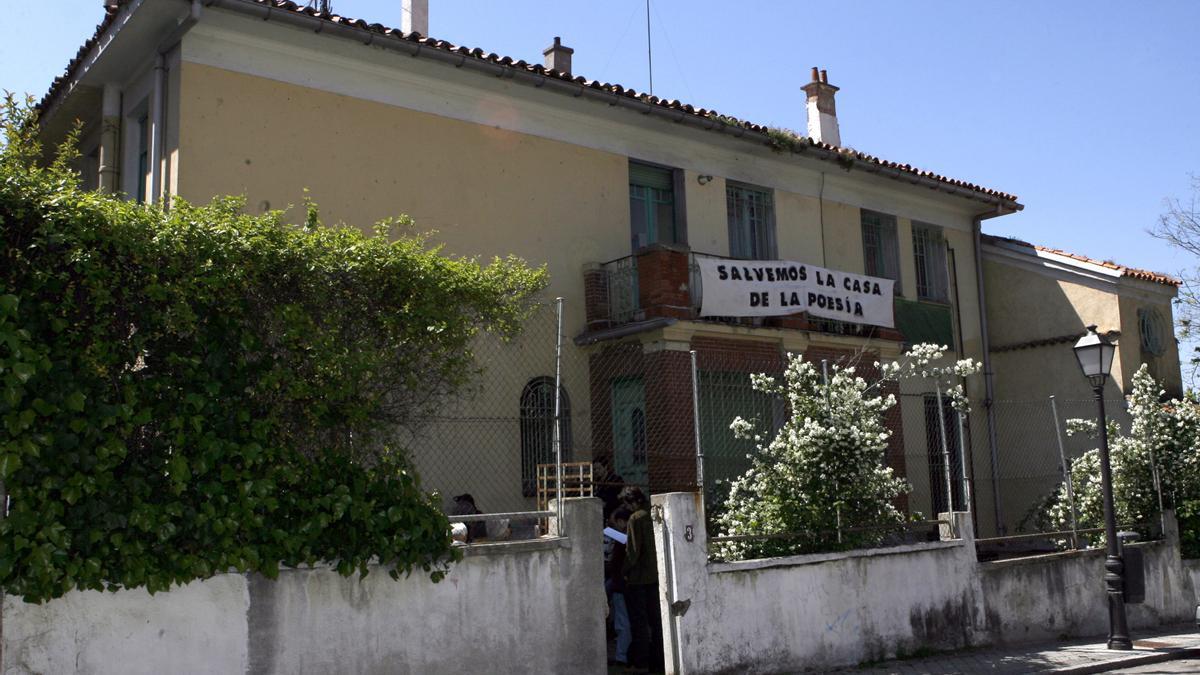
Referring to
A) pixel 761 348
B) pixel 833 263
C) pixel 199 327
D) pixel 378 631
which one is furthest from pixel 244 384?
pixel 833 263

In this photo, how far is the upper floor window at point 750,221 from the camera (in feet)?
54.5

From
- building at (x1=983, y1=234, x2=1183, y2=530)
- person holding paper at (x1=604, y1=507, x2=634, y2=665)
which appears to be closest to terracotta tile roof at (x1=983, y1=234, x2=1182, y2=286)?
building at (x1=983, y1=234, x2=1183, y2=530)

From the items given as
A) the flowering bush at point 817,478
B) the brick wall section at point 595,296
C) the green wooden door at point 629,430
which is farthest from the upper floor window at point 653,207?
the flowering bush at point 817,478

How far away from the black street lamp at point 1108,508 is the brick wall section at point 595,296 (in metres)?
5.66

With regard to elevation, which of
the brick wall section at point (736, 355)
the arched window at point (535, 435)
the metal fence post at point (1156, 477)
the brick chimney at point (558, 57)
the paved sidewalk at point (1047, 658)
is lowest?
the paved sidewalk at point (1047, 658)

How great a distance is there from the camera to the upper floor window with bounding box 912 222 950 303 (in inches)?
756

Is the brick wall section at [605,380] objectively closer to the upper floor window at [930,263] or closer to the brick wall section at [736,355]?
the brick wall section at [736,355]

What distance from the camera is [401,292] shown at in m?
8.20

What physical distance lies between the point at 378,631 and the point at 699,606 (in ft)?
9.21

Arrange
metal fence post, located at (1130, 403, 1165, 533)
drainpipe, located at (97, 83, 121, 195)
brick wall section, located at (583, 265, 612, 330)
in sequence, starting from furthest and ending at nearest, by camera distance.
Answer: metal fence post, located at (1130, 403, 1165, 533) → brick wall section, located at (583, 265, 612, 330) → drainpipe, located at (97, 83, 121, 195)

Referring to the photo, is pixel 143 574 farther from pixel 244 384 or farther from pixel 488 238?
pixel 488 238

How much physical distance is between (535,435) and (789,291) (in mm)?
5696

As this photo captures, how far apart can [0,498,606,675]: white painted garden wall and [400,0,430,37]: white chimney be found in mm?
8018

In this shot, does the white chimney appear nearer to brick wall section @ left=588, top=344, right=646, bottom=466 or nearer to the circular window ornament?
brick wall section @ left=588, top=344, right=646, bottom=466
